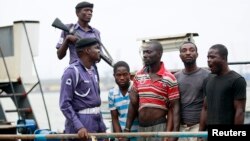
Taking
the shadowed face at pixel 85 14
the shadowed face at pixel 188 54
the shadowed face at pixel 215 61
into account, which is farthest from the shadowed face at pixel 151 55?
the shadowed face at pixel 85 14

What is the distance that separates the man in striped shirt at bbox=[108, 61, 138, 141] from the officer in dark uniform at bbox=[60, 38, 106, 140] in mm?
500

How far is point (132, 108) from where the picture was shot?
18.4ft

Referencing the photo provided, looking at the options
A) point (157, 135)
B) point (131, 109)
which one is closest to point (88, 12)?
point (131, 109)

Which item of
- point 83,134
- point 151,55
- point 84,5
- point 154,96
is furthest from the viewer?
point 84,5

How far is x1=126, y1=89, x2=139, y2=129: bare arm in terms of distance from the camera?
555cm

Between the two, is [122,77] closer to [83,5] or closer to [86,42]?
[86,42]

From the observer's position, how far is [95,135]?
4.70 metres

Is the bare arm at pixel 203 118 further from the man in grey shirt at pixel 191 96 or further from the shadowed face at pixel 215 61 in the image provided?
the shadowed face at pixel 215 61

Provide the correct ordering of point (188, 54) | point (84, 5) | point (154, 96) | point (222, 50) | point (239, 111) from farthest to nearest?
1. point (84, 5)
2. point (188, 54)
3. point (154, 96)
4. point (222, 50)
5. point (239, 111)

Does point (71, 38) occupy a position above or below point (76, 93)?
above

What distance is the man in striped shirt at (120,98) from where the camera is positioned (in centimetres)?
583

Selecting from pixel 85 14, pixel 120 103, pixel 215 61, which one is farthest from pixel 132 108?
pixel 85 14

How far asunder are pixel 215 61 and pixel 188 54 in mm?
512

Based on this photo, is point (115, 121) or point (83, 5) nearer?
point (115, 121)
